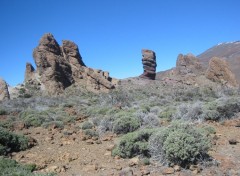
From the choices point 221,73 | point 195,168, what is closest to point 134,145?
point 195,168

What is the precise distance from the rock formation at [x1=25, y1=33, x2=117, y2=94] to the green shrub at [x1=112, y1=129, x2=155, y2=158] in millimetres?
29393

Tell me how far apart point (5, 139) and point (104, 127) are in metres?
3.98

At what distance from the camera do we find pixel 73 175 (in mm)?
7117

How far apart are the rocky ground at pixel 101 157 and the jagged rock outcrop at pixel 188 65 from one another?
3964 cm

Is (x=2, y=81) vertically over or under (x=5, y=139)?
over

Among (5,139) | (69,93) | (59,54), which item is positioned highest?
(59,54)

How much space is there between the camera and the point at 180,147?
692 cm

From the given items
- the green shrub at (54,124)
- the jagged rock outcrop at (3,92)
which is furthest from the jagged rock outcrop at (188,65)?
the green shrub at (54,124)

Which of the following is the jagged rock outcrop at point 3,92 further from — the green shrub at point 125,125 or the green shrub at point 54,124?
the green shrub at point 125,125

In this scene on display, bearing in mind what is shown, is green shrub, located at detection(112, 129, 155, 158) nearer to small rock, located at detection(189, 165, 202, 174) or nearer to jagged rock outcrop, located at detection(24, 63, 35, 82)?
small rock, located at detection(189, 165, 202, 174)

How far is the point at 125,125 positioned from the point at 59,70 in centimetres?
2906

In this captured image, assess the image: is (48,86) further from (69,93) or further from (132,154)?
(132,154)

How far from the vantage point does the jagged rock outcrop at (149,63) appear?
57.9 metres

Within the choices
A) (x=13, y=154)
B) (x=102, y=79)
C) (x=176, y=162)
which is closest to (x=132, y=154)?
(x=176, y=162)
